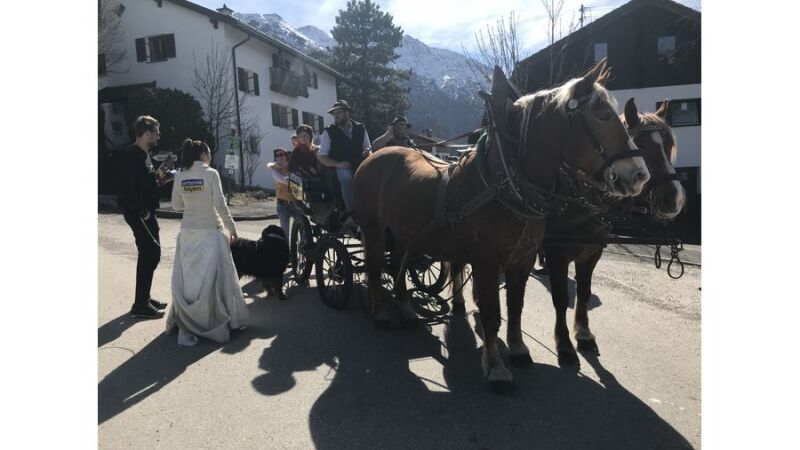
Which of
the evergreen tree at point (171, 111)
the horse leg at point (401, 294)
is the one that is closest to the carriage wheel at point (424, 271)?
the horse leg at point (401, 294)

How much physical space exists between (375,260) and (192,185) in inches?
75.0

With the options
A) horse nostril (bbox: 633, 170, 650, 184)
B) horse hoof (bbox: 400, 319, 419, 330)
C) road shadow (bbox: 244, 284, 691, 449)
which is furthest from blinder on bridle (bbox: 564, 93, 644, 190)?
horse hoof (bbox: 400, 319, 419, 330)

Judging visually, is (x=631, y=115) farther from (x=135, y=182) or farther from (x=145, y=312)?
(x=145, y=312)

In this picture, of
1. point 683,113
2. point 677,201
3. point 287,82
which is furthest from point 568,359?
point 287,82

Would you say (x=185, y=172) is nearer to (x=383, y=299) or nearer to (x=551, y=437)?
(x=383, y=299)

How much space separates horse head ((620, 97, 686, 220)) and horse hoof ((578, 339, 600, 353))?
1.36 m

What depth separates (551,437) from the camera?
2855mm

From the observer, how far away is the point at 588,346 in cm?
427

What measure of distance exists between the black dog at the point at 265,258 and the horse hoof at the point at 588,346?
11.6 feet

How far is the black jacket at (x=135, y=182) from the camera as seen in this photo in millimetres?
4996

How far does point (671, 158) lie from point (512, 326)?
1.86m

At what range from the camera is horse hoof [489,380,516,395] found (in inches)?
134

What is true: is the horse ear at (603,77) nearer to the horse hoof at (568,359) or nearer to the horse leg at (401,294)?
the horse hoof at (568,359)
